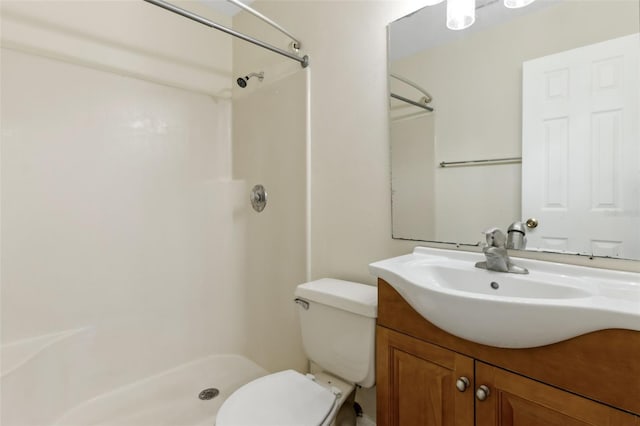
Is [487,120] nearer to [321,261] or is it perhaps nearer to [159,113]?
[321,261]

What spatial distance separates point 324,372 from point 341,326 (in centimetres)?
32

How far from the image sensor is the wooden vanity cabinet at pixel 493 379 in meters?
0.64

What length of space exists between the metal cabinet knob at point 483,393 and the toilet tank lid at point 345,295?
0.38 metres

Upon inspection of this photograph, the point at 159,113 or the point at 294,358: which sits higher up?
the point at 159,113

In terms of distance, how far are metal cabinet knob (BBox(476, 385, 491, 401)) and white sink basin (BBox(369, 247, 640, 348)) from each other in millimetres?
132

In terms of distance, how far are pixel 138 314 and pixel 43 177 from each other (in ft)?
2.87

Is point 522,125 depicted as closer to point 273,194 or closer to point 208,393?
point 273,194

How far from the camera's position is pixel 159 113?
192 centimetres

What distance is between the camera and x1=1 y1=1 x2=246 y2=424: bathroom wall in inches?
59.5

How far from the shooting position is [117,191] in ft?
5.83

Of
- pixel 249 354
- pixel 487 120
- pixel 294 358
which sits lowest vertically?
pixel 249 354

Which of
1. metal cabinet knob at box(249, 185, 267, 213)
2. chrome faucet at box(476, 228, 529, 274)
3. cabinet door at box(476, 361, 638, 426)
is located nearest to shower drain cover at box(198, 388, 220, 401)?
metal cabinet knob at box(249, 185, 267, 213)

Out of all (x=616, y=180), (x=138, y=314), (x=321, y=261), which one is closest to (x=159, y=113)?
(x=138, y=314)

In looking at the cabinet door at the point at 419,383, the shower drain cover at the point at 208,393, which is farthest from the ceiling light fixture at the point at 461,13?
the shower drain cover at the point at 208,393
